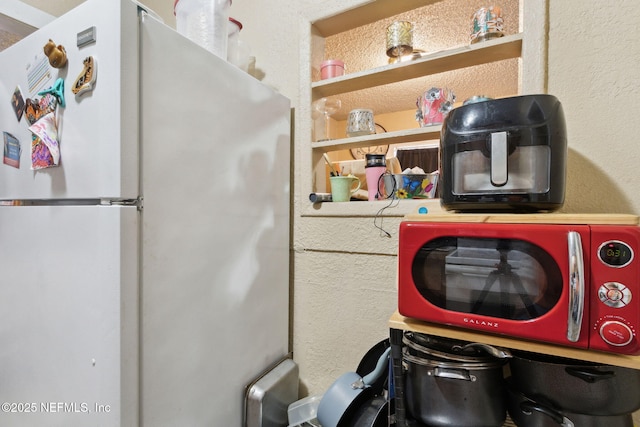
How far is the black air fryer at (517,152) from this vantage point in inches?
26.4

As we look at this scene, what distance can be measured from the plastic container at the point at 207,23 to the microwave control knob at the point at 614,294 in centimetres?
120

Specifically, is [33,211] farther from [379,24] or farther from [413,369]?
[379,24]

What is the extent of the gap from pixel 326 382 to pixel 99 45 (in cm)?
133

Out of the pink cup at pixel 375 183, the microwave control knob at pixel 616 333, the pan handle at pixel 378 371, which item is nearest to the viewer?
the microwave control knob at pixel 616 333

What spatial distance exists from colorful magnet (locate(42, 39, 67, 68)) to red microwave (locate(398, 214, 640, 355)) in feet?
2.92

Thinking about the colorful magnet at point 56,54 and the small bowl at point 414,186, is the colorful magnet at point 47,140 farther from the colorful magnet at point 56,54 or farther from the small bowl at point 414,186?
the small bowl at point 414,186

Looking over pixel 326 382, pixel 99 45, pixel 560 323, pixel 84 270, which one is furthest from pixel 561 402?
pixel 99 45

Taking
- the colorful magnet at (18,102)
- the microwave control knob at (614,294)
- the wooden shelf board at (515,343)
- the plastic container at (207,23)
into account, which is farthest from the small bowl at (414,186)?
the colorful magnet at (18,102)

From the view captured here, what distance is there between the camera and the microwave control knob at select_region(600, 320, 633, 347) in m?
0.53

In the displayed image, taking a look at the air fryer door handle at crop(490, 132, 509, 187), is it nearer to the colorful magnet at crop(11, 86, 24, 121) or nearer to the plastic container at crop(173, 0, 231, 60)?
the plastic container at crop(173, 0, 231, 60)

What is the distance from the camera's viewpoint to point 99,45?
0.66 metres

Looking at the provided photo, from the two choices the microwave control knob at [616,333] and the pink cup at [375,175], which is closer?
the microwave control knob at [616,333]

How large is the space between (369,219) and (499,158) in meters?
0.55

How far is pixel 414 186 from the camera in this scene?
111 cm
